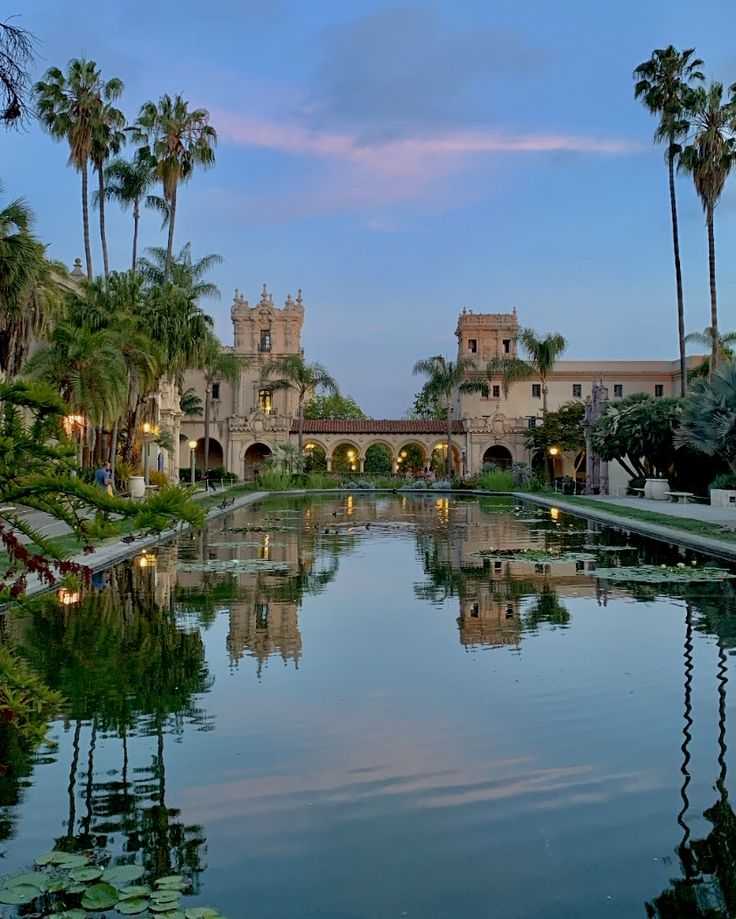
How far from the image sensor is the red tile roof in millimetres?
64062

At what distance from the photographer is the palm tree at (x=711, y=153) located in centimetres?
3600

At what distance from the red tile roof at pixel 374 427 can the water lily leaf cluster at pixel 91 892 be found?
59.4 m

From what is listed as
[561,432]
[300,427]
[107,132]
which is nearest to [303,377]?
[300,427]

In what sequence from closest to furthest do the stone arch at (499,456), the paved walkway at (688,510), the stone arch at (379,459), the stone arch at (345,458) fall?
the paved walkway at (688,510)
the stone arch at (499,456)
the stone arch at (379,459)
the stone arch at (345,458)

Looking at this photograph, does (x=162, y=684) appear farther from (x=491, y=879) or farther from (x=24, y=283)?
(x=24, y=283)

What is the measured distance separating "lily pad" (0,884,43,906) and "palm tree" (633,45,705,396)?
36.9 m

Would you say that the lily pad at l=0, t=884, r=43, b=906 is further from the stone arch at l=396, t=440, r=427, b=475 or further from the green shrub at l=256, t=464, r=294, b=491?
the stone arch at l=396, t=440, r=427, b=475

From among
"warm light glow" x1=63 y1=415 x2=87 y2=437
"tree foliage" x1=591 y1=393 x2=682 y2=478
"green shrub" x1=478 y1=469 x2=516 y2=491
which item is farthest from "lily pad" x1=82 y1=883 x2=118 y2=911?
"green shrub" x1=478 y1=469 x2=516 y2=491

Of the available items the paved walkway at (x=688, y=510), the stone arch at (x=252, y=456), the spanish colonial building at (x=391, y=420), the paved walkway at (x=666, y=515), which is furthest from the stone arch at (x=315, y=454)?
the paved walkway at (x=688, y=510)

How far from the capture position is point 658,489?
126 feet

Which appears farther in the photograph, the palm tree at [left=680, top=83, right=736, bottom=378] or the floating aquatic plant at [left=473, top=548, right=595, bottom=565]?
the palm tree at [left=680, top=83, right=736, bottom=378]

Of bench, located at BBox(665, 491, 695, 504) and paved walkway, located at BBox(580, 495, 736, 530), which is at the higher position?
bench, located at BBox(665, 491, 695, 504)

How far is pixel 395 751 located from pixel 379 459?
61.6m

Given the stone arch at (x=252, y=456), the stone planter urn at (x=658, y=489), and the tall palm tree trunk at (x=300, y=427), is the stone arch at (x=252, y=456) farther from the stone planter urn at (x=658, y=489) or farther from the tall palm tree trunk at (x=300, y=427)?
the stone planter urn at (x=658, y=489)
